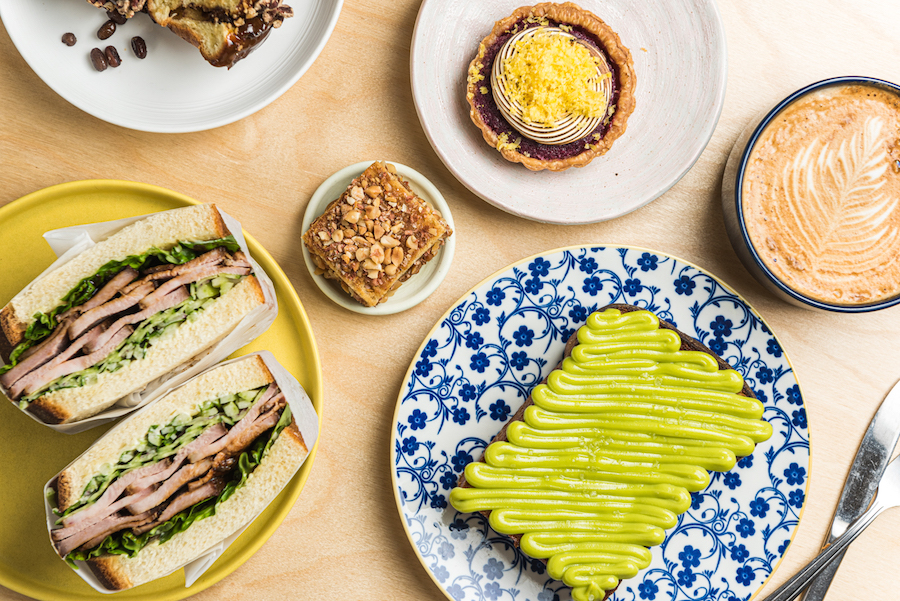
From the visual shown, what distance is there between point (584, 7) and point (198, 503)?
209 centimetres

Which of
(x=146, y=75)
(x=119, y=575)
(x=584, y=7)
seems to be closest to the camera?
(x=119, y=575)

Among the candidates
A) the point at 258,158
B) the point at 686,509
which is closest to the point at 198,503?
the point at 258,158

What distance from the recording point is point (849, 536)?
7.06 ft

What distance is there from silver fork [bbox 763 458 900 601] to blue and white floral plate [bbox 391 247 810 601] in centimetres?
12

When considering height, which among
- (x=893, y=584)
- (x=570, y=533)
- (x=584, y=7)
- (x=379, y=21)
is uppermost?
(x=584, y=7)

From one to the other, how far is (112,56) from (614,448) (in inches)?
83.2

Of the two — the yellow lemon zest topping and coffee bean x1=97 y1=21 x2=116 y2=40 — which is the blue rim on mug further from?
coffee bean x1=97 y1=21 x2=116 y2=40

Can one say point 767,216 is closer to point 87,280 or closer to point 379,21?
point 379,21

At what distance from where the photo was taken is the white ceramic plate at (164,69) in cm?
189

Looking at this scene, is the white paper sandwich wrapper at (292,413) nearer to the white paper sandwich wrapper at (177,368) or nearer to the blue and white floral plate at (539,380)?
the white paper sandwich wrapper at (177,368)

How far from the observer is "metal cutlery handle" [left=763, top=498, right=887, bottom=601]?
2.11 metres

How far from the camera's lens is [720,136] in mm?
2188

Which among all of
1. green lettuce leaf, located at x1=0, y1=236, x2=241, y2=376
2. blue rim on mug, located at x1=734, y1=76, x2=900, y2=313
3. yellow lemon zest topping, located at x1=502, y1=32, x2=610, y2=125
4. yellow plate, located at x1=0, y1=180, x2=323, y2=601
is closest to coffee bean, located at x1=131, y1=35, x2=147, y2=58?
yellow plate, located at x1=0, y1=180, x2=323, y2=601

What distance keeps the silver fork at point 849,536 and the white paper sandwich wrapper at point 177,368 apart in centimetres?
207
